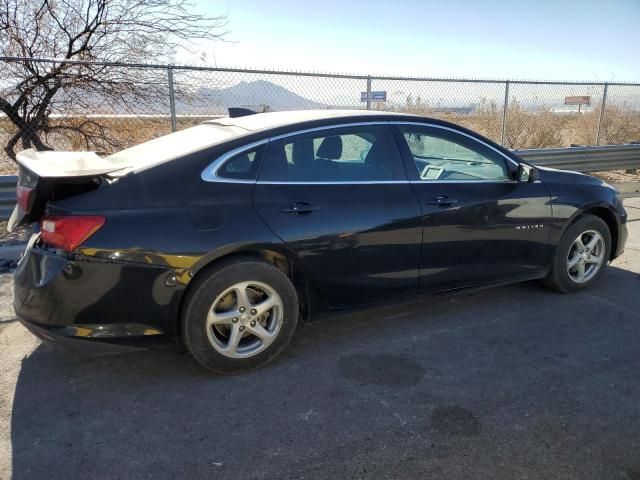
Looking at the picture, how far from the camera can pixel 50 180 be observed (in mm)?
2756

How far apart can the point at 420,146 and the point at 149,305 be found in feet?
7.44

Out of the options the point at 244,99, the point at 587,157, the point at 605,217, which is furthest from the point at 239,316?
the point at 587,157

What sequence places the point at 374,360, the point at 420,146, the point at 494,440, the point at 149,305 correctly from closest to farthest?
1. the point at 494,440
2. the point at 149,305
3. the point at 374,360
4. the point at 420,146

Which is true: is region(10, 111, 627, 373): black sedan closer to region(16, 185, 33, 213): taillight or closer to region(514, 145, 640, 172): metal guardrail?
region(16, 185, 33, 213): taillight

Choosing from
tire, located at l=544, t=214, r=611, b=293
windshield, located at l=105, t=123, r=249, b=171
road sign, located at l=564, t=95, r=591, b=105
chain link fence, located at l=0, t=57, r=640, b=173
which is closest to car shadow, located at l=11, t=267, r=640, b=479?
tire, located at l=544, t=214, r=611, b=293

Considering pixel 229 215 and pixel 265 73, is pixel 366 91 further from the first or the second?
pixel 229 215

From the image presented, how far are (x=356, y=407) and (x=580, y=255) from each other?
113 inches

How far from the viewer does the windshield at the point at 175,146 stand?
3.10m

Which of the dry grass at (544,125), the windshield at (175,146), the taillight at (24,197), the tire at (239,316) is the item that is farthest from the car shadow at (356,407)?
the dry grass at (544,125)

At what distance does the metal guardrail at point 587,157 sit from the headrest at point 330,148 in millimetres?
5756

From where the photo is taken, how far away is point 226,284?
3.03m

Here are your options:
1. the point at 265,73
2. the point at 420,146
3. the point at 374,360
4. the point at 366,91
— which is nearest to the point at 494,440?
the point at 374,360

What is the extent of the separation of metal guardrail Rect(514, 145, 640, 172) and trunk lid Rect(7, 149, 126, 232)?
7.12 m

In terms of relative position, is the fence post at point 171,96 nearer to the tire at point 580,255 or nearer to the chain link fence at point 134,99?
the chain link fence at point 134,99
